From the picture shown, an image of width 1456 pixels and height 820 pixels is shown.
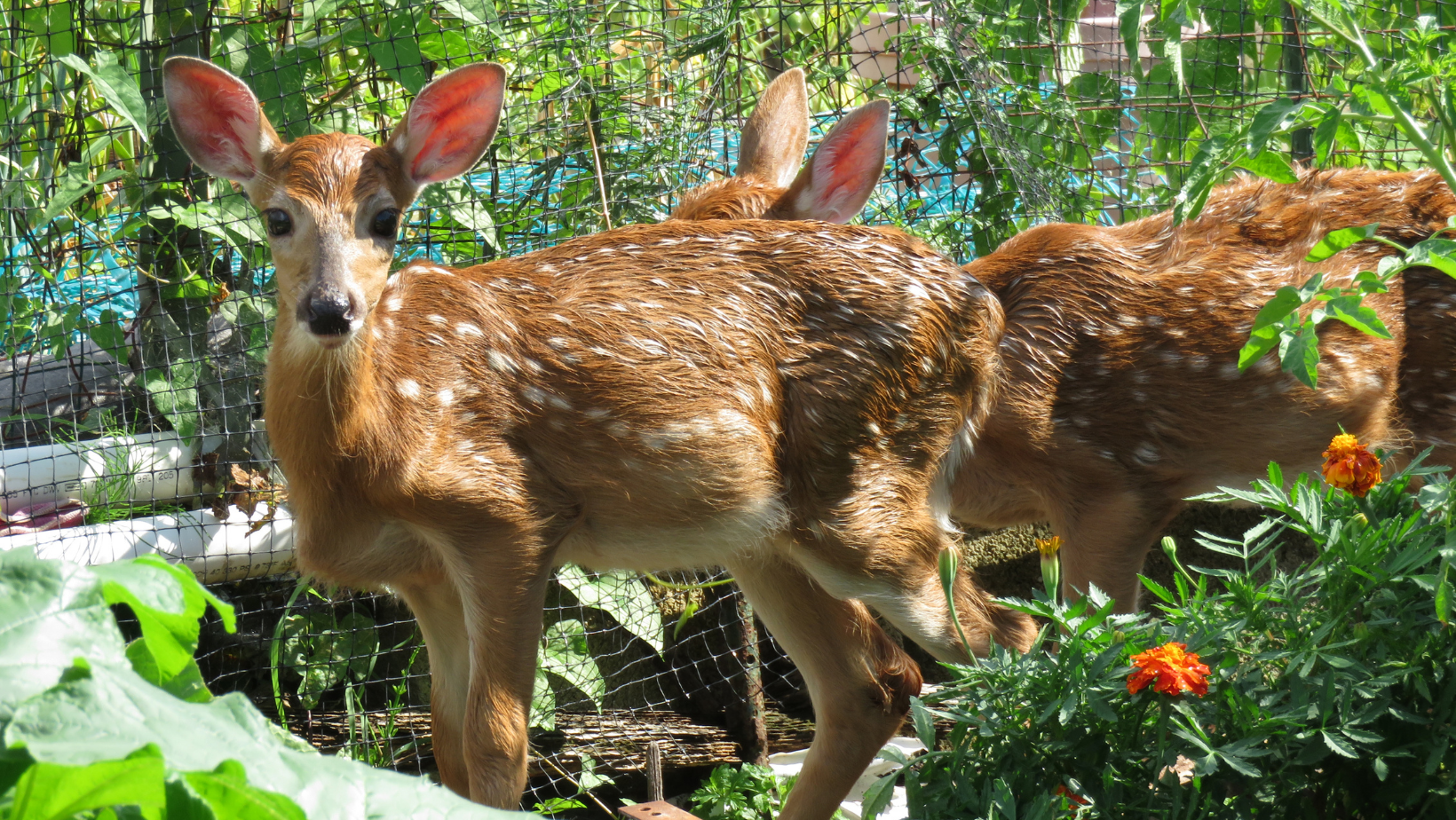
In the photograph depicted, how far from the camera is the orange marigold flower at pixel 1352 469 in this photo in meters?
2.29

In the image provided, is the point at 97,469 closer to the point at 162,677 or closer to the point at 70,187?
the point at 70,187

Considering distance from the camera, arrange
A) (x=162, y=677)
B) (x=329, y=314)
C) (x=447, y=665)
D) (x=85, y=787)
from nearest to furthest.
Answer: (x=85, y=787), (x=162, y=677), (x=329, y=314), (x=447, y=665)

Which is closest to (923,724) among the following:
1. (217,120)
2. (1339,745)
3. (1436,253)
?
(1339,745)

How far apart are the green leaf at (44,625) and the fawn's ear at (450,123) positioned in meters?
2.37

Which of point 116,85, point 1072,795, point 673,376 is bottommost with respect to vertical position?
point 1072,795

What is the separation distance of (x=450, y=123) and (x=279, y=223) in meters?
0.54

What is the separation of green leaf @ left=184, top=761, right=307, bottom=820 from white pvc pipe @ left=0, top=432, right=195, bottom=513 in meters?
3.76

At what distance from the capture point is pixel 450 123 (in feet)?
11.9

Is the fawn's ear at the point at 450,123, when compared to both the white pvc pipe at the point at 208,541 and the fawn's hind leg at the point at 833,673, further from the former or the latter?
the white pvc pipe at the point at 208,541

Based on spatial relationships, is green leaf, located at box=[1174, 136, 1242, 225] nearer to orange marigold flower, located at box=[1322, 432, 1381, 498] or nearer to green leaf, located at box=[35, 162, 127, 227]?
orange marigold flower, located at box=[1322, 432, 1381, 498]

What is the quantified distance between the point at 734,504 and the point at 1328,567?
173 centimetres

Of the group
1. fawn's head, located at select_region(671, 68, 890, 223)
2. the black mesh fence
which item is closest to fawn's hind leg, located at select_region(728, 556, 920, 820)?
the black mesh fence

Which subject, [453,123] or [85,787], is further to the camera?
[453,123]

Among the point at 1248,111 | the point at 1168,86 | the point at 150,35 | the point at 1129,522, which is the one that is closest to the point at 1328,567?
the point at 1129,522
